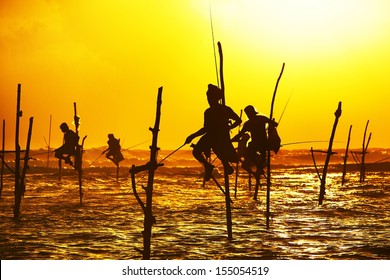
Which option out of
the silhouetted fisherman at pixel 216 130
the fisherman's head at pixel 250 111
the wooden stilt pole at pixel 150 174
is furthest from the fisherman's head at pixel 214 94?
the wooden stilt pole at pixel 150 174

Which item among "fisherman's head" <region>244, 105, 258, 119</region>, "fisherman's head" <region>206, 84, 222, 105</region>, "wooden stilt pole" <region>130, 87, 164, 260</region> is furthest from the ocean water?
"fisherman's head" <region>244, 105, 258, 119</region>

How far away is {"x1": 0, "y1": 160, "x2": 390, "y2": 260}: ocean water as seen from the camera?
38.8ft

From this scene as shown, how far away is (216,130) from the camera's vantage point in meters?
12.0

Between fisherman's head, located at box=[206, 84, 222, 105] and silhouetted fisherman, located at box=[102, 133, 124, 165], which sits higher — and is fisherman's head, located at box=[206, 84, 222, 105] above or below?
above

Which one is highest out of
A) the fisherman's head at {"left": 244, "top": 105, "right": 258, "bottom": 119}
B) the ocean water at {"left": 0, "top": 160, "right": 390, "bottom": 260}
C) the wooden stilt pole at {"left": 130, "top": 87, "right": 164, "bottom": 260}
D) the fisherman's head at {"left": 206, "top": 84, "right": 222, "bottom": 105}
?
the fisherman's head at {"left": 206, "top": 84, "right": 222, "bottom": 105}

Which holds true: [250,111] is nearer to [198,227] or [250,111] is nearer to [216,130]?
[216,130]

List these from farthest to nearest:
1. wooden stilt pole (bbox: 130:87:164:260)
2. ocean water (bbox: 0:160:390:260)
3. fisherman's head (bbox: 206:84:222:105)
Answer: fisherman's head (bbox: 206:84:222:105)
ocean water (bbox: 0:160:390:260)
wooden stilt pole (bbox: 130:87:164:260)

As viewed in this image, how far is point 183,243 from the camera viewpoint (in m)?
12.6

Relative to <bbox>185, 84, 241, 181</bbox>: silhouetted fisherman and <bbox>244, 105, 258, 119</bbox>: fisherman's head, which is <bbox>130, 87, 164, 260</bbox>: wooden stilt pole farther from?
<bbox>244, 105, 258, 119</bbox>: fisherman's head

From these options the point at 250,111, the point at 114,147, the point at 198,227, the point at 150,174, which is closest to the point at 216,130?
the point at 250,111

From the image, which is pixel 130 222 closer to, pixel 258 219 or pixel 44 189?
pixel 258 219
